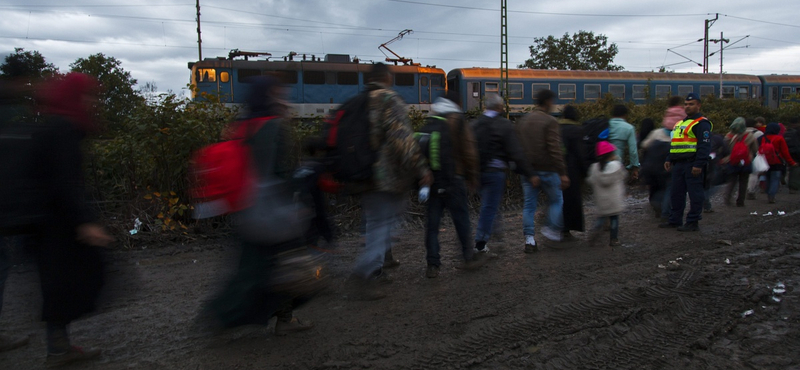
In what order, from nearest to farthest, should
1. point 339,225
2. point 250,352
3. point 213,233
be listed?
point 250,352 < point 213,233 < point 339,225

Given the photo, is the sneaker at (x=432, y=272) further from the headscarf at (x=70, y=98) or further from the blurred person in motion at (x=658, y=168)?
the blurred person in motion at (x=658, y=168)

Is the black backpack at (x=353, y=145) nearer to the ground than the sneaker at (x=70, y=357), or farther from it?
farther from it

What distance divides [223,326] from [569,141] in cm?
434

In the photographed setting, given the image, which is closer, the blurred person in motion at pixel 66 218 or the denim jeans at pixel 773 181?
the blurred person in motion at pixel 66 218

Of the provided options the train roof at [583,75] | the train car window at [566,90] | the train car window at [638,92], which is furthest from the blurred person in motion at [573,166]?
the train car window at [638,92]

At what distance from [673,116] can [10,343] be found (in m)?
7.53

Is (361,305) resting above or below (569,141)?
below

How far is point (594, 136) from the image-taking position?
605 cm

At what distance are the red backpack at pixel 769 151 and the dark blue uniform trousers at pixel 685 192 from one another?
12.5 ft

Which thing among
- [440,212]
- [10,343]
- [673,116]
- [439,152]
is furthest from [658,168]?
[10,343]

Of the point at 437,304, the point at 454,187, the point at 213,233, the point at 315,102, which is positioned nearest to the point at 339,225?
the point at 213,233

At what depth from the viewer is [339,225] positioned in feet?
24.0

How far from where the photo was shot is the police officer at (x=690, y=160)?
6.23 m

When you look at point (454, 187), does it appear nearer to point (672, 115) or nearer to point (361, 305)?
point (361, 305)
